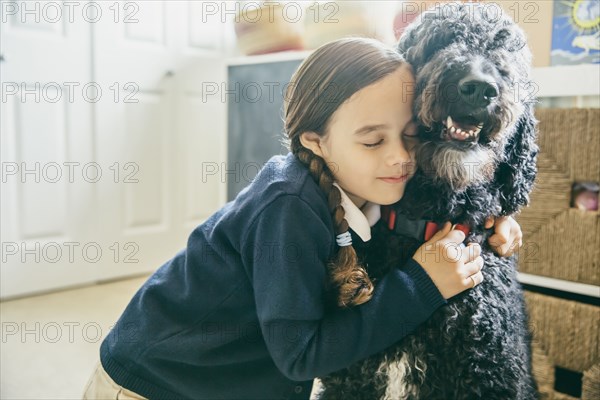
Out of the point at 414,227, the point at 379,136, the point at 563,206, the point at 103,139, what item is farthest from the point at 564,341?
the point at 103,139

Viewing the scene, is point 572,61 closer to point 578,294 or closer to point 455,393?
point 578,294

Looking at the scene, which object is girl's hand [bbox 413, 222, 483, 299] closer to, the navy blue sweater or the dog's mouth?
the navy blue sweater

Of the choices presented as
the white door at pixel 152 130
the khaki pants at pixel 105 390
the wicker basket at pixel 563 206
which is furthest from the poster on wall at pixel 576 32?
the white door at pixel 152 130

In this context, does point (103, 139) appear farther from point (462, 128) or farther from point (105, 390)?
point (462, 128)

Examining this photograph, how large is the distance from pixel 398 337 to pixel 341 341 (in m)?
0.08

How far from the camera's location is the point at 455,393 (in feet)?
2.35

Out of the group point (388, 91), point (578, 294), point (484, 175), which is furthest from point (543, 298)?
point (388, 91)

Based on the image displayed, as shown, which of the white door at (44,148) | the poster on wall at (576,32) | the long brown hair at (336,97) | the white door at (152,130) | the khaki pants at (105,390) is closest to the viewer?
the long brown hair at (336,97)

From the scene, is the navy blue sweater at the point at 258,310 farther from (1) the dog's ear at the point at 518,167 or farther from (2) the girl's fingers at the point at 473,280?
(1) the dog's ear at the point at 518,167

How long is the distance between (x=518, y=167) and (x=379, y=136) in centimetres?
20

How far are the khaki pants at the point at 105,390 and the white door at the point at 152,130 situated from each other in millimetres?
1385

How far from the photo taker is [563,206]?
1104 millimetres

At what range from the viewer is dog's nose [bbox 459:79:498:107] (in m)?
0.63

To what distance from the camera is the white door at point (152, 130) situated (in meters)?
2.23
